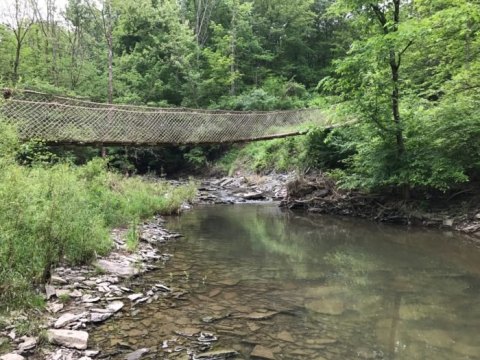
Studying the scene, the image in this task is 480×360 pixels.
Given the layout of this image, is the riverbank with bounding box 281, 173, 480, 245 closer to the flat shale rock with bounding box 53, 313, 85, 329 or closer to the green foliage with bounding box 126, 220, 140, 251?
the green foliage with bounding box 126, 220, 140, 251

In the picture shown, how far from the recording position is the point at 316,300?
390cm

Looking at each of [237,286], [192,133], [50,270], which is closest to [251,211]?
[192,133]

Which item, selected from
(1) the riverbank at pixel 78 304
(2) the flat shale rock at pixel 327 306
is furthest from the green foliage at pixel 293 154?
(1) the riverbank at pixel 78 304

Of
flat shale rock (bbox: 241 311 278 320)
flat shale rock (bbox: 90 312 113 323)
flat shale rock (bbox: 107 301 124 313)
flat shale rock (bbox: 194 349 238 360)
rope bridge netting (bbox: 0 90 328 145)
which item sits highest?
rope bridge netting (bbox: 0 90 328 145)

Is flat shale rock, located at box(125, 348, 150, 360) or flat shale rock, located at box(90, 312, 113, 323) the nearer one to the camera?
flat shale rock, located at box(125, 348, 150, 360)

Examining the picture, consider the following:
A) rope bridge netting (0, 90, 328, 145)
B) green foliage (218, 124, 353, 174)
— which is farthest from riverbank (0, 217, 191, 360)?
green foliage (218, 124, 353, 174)

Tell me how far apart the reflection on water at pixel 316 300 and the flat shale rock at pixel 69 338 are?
0.11 metres

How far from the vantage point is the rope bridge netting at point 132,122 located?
709cm

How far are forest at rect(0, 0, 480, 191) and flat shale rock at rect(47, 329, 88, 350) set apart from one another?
6.73m

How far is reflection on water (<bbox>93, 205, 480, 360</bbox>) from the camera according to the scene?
294 centimetres

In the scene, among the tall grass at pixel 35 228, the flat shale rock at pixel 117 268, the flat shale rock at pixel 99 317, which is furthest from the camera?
the flat shale rock at pixel 117 268

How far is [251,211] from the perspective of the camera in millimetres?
10102

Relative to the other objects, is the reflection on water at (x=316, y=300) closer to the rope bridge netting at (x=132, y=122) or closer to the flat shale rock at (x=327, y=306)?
the flat shale rock at (x=327, y=306)

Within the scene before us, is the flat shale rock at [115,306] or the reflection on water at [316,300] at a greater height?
the flat shale rock at [115,306]
